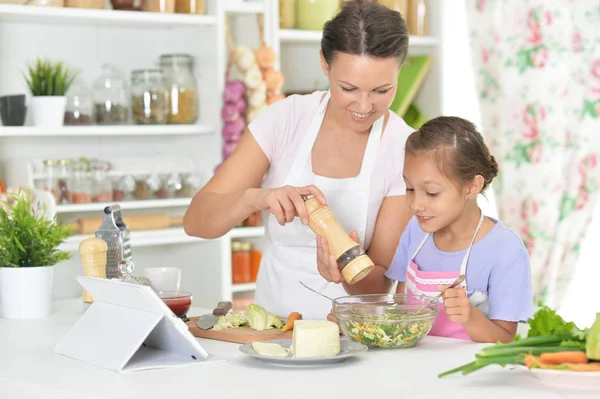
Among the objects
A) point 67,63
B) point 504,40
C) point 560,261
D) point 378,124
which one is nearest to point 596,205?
point 560,261

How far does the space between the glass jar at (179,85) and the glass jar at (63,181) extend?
0.45 m

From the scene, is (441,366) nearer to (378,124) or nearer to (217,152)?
(378,124)

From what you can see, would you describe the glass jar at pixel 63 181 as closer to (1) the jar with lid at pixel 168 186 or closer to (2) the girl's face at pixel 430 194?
(1) the jar with lid at pixel 168 186

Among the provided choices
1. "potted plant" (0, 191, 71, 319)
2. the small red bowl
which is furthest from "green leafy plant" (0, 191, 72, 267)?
the small red bowl

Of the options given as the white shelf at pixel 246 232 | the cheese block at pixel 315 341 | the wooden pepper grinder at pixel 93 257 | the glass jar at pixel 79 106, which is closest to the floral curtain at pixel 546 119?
the white shelf at pixel 246 232

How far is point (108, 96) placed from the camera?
3432 mm

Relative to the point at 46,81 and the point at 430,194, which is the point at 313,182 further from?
the point at 46,81

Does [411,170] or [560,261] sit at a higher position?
[411,170]

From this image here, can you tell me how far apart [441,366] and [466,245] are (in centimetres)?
57

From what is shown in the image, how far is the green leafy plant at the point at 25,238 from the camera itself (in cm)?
215

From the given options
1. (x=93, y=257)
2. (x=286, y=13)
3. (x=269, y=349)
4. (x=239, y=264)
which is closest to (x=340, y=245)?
(x=269, y=349)

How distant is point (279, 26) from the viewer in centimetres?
374

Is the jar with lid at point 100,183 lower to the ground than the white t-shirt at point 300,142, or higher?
lower

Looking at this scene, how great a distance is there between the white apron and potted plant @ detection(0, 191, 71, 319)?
1.82 feet
